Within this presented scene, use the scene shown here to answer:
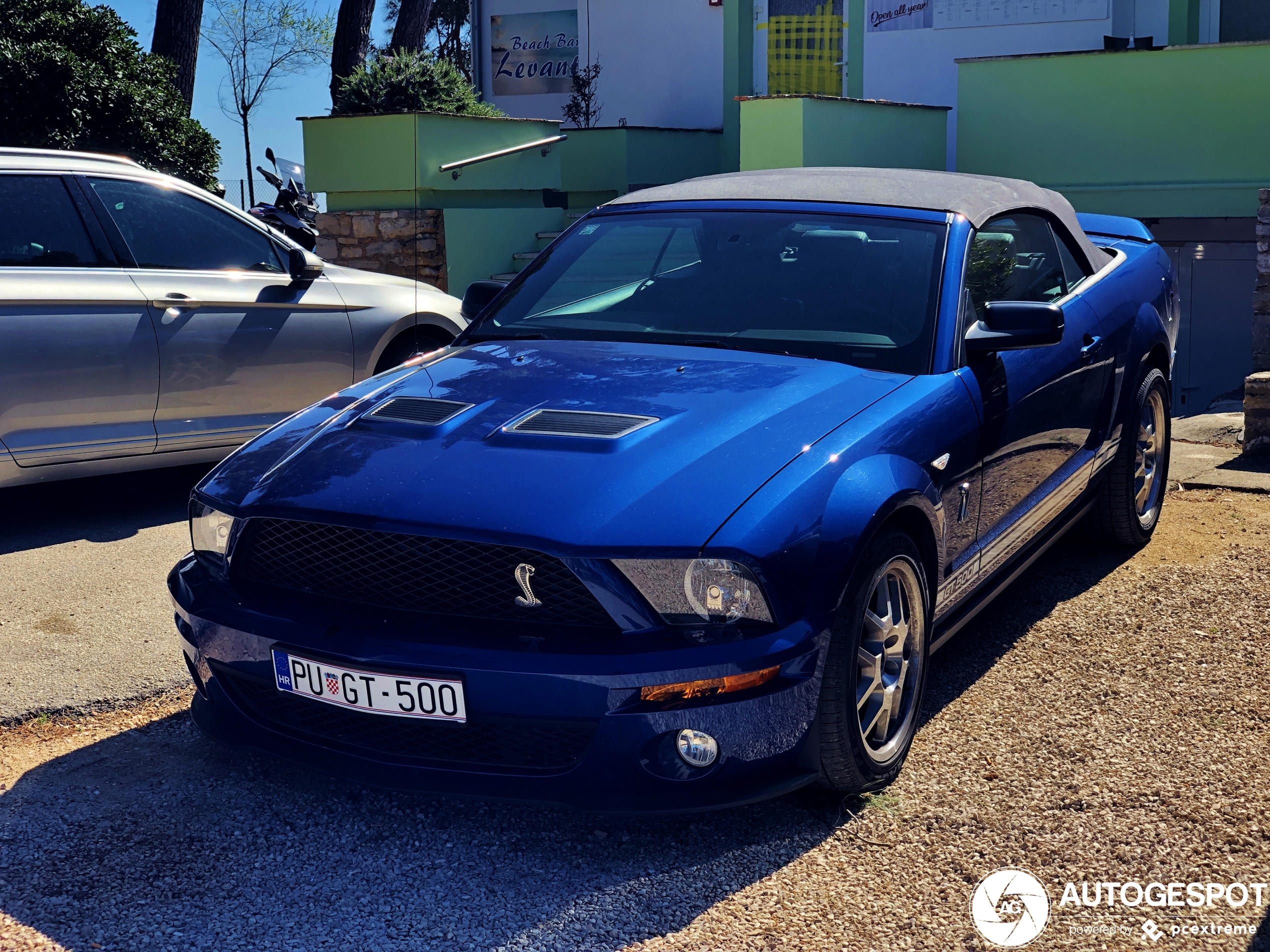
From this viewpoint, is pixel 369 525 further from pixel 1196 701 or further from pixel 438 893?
pixel 1196 701

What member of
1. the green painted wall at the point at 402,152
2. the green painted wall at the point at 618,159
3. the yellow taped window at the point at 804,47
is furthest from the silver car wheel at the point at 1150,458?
the yellow taped window at the point at 804,47

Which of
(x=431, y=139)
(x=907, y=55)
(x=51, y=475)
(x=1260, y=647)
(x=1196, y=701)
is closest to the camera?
(x=1196, y=701)

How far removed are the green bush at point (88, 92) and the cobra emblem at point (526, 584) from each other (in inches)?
358

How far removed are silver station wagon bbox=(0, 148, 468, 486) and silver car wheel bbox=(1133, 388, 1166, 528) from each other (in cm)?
378

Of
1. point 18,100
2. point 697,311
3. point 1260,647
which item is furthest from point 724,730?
point 18,100

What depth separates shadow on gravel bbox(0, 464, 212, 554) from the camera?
594 cm

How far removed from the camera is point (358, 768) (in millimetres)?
3086

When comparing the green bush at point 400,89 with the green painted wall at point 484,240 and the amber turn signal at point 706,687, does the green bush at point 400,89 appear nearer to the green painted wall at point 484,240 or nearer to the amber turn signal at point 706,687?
the green painted wall at point 484,240

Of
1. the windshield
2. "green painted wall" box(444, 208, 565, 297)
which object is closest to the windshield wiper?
the windshield

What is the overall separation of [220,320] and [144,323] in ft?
1.26

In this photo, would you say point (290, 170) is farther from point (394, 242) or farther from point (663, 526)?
point (663, 526)

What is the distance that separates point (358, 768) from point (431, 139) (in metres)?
9.93

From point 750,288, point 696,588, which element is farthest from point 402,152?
point 696,588

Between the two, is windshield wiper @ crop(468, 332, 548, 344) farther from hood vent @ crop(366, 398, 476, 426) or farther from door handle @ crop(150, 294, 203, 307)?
door handle @ crop(150, 294, 203, 307)
